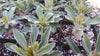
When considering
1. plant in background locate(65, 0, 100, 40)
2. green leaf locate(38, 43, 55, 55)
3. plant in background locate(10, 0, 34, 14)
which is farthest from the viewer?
plant in background locate(10, 0, 34, 14)

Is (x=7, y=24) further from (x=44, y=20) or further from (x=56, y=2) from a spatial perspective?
(x=56, y=2)

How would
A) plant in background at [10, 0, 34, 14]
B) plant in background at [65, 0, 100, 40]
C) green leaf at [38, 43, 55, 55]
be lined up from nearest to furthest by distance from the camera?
green leaf at [38, 43, 55, 55] → plant in background at [65, 0, 100, 40] → plant in background at [10, 0, 34, 14]

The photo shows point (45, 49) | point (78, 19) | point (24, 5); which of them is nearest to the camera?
point (45, 49)

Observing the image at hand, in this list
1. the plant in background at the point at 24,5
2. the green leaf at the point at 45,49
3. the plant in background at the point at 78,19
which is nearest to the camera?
the green leaf at the point at 45,49

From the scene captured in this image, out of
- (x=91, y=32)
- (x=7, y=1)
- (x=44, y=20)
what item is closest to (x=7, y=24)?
(x=44, y=20)

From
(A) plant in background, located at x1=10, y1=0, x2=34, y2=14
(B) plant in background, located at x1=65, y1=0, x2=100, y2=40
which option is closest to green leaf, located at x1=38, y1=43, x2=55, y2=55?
(B) plant in background, located at x1=65, y1=0, x2=100, y2=40

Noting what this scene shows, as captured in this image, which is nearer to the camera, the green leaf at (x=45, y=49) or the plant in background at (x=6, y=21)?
the green leaf at (x=45, y=49)

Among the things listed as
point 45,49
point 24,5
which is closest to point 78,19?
point 45,49

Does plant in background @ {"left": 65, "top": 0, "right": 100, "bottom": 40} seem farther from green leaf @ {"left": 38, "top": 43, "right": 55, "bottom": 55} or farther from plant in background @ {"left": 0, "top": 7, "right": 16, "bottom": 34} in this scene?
plant in background @ {"left": 0, "top": 7, "right": 16, "bottom": 34}

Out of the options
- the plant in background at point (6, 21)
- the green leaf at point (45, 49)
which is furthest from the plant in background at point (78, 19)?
the plant in background at point (6, 21)

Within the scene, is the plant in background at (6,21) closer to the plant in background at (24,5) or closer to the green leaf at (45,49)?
the plant in background at (24,5)

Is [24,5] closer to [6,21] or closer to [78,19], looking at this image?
[6,21]

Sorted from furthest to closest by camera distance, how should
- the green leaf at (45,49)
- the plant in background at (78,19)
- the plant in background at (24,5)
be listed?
the plant in background at (24,5) → the plant in background at (78,19) → the green leaf at (45,49)

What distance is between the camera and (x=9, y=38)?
3.47ft
